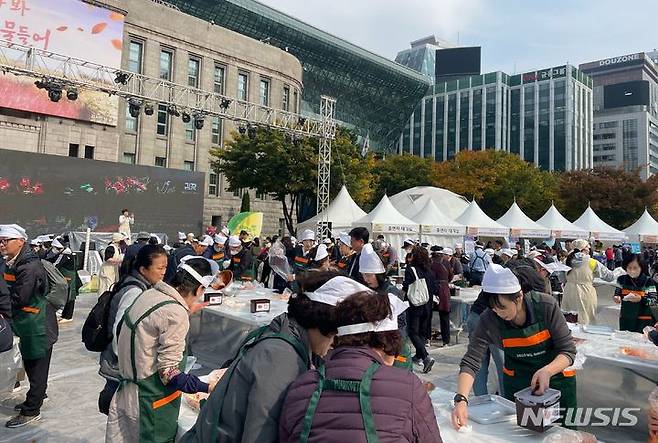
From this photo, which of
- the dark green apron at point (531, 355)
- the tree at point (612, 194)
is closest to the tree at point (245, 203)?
the tree at point (612, 194)

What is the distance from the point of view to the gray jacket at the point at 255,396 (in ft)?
4.94

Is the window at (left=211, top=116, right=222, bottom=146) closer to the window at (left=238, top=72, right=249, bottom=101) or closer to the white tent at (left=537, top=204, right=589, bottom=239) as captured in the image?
the window at (left=238, top=72, right=249, bottom=101)

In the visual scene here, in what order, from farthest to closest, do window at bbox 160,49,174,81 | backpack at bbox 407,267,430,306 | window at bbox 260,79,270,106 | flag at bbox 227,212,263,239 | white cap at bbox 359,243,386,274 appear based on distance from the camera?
window at bbox 260,79,270,106 → window at bbox 160,49,174,81 → flag at bbox 227,212,263,239 → backpack at bbox 407,267,430,306 → white cap at bbox 359,243,386,274

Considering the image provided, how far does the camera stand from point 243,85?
36562 millimetres

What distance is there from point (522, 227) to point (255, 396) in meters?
21.9

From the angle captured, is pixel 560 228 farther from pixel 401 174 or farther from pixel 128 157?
pixel 128 157

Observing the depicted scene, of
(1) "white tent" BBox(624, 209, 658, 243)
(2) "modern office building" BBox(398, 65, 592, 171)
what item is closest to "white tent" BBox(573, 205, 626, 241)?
(1) "white tent" BBox(624, 209, 658, 243)

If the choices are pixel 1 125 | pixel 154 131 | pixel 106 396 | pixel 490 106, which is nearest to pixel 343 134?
pixel 154 131

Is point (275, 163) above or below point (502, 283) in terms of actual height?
above

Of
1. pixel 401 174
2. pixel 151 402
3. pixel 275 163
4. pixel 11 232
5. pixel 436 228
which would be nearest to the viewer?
pixel 151 402

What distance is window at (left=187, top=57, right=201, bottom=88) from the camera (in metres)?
33.4

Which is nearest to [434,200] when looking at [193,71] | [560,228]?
[560,228]

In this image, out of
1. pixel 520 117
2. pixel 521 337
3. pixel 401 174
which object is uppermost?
pixel 520 117

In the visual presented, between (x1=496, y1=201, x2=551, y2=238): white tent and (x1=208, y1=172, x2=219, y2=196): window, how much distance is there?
21.2 m
